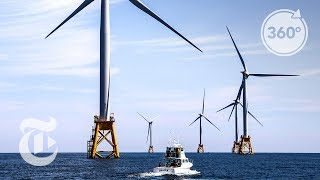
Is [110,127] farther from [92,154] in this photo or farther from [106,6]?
[106,6]

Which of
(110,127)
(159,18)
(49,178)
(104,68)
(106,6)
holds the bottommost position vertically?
(49,178)

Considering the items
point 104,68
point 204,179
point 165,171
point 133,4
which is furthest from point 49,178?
point 133,4

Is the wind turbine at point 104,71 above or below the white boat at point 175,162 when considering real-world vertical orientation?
above

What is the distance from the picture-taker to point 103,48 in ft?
449

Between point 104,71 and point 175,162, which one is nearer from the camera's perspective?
point 175,162

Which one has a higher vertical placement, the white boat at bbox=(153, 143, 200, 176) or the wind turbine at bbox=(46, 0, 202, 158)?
the wind turbine at bbox=(46, 0, 202, 158)

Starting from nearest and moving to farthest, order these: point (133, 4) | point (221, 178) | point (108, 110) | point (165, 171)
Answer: point (165, 171), point (221, 178), point (133, 4), point (108, 110)

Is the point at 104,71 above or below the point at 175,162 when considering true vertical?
above

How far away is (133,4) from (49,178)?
4942 centimetres

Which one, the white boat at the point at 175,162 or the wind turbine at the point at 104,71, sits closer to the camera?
the white boat at the point at 175,162

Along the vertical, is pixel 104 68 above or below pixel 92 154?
above

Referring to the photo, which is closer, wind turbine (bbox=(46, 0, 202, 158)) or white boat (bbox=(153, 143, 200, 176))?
white boat (bbox=(153, 143, 200, 176))

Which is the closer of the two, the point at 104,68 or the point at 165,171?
the point at 165,171

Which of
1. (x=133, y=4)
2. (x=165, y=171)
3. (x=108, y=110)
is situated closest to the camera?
(x=165, y=171)
